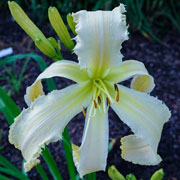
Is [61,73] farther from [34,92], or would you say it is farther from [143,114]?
[143,114]

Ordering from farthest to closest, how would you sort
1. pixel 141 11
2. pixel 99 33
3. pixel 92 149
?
pixel 141 11 → pixel 92 149 → pixel 99 33

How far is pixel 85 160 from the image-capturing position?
35.1 inches

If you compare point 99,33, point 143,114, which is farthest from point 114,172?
point 99,33

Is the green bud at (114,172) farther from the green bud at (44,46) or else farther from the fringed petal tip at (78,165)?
the green bud at (44,46)

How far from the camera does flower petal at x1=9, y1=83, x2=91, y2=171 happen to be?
32.9 inches

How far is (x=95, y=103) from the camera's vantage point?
91cm

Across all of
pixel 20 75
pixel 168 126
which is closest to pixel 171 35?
pixel 168 126

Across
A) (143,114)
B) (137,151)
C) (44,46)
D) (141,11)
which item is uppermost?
(44,46)

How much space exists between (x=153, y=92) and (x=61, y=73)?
1550 mm

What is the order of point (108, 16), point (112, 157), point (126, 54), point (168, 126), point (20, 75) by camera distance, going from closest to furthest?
1. point (108, 16)
2. point (112, 157)
3. point (168, 126)
4. point (20, 75)
5. point (126, 54)

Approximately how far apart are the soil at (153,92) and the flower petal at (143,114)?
976 mm

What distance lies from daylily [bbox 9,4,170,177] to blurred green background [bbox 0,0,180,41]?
1.88 metres

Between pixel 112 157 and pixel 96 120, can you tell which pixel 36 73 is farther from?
pixel 96 120

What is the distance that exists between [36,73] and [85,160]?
1.65 meters
